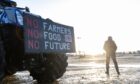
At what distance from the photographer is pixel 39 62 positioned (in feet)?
40.1

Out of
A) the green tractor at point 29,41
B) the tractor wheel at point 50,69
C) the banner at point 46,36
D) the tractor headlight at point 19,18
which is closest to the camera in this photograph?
the green tractor at point 29,41

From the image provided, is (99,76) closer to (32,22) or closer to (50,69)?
(50,69)

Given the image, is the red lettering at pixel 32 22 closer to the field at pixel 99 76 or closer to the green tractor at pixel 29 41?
the green tractor at pixel 29 41

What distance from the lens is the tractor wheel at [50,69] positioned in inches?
504

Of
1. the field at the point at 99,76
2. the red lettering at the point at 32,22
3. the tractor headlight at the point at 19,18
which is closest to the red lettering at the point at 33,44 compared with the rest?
the red lettering at the point at 32,22

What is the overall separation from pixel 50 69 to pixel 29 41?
2776mm

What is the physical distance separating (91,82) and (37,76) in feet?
5.72

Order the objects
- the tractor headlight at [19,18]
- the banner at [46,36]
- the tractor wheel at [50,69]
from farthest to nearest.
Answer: the tractor wheel at [50,69] < the tractor headlight at [19,18] < the banner at [46,36]

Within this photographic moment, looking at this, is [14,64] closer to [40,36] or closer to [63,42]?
[40,36]

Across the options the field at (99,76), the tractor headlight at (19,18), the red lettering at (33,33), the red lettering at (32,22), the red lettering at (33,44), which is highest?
the tractor headlight at (19,18)

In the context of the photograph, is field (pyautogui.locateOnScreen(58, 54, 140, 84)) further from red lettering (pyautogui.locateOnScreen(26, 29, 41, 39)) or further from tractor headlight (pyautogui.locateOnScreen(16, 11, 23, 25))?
tractor headlight (pyautogui.locateOnScreen(16, 11, 23, 25))

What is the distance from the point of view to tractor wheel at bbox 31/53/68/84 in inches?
504

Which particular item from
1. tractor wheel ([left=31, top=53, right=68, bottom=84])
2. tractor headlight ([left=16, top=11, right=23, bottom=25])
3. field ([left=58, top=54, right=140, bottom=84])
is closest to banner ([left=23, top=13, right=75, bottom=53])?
tractor headlight ([left=16, top=11, right=23, bottom=25])

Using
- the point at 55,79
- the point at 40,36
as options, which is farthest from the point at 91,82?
the point at 40,36
